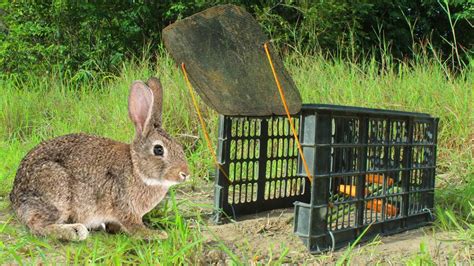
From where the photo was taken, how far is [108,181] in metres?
2.56

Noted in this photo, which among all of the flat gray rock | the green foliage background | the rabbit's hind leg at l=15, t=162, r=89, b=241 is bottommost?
the rabbit's hind leg at l=15, t=162, r=89, b=241

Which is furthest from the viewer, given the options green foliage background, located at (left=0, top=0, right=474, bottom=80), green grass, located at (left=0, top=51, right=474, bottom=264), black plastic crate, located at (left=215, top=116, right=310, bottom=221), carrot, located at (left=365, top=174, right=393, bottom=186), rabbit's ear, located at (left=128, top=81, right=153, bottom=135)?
green foliage background, located at (left=0, top=0, right=474, bottom=80)

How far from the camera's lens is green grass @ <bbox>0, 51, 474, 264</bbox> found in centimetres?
231

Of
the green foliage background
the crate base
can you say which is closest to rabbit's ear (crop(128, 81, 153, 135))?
the crate base

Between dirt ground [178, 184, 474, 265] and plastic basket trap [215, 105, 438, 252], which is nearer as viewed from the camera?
dirt ground [178, 184, 474, 265]

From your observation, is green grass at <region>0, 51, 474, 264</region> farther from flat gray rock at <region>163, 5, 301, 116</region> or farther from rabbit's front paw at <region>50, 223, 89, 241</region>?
flat gray rock at <region>163, 5, 301, 116</region>

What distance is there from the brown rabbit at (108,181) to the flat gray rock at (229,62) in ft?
0.75

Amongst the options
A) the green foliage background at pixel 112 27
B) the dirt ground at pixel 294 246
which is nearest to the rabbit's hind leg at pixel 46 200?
the dirt ground at pixel 294 246

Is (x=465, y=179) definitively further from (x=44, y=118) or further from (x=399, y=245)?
(x=44, y=118)

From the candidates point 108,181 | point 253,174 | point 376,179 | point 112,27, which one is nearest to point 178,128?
point 253,174

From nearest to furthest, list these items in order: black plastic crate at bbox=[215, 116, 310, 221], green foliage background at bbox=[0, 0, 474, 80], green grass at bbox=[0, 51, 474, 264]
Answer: green grass at bbox=[0, 51, 474, 264] → black plastic crate at bbox=[215, 116, 310, 221] → green foliage background at bbox=[0, 0, 474, 80]

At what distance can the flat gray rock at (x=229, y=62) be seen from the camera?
2.45m

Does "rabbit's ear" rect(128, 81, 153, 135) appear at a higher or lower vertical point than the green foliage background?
lower

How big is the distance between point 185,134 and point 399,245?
202 cm
